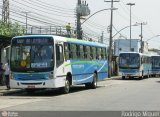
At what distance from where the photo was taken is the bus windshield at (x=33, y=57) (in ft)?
81.5

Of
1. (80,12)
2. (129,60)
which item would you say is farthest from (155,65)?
(80,12)

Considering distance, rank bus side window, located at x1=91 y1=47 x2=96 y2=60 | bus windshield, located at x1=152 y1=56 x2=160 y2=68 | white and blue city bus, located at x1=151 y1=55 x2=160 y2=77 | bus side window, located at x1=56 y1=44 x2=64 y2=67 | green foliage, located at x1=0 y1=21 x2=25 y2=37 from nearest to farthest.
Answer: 1. bus side window, located at x1=56 y1=44 x2=64 y2=67
2. bus side window, located at x1=91 y1=47 x2=96 y2=60
3. green foliage, located at x1=0 y1=21 x2=25 y2=37
4. white and blue city bus, located at x1=151 y1=55 x2=160 y2=77
5. bus windshield, located at x1=152 y1=56 x2=160 y2=68

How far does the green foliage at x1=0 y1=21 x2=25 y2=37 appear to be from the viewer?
48.0 m

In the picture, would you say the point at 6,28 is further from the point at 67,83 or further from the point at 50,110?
the point at 50,110

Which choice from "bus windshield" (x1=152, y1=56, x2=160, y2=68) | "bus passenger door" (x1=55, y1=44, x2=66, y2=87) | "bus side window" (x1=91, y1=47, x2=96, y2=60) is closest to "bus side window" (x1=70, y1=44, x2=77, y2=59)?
"bus passenger door" (x1=55, y1=44, x2=66, y2=87)

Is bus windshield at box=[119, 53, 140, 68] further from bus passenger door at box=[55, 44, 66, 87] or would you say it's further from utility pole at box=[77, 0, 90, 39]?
bus passenger door at box=[55, 44, 66, 87]

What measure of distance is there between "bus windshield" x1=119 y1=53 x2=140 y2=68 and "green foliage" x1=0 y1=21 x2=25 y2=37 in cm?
1106

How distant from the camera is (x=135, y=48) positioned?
4267 inches

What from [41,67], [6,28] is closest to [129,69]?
[6,28]

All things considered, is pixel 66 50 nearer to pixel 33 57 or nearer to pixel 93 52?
pixel 33 57

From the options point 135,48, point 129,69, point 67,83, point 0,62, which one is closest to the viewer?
point 67,83

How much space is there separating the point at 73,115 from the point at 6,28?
115 ft

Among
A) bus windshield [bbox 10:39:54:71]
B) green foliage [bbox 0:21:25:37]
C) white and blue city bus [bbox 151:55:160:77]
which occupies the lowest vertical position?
white and blue city bus [bbox 151:55:160:77]

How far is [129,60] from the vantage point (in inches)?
2117
